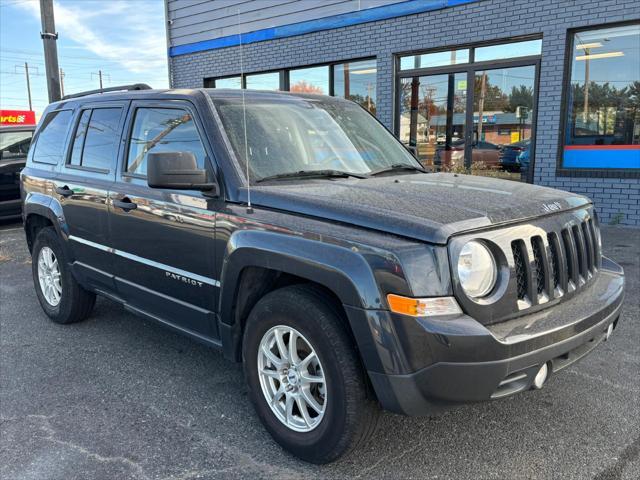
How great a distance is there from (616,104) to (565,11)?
155 cm

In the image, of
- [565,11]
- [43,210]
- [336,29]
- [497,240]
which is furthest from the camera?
[336,29]

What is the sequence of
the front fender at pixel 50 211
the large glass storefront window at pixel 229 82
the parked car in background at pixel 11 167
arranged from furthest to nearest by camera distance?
1. the large glass storefront window at pixel 229 82
2. the parked car in background at pixel 11 167
3. the front fender at pixel 50 211

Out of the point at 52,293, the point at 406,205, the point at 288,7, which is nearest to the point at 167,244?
the point at 406,205

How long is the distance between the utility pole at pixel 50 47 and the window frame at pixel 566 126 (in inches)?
329

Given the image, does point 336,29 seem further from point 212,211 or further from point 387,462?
point 387,462

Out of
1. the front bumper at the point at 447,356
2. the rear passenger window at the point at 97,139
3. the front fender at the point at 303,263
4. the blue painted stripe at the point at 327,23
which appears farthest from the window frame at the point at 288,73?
the front bumper at the point at 447,356

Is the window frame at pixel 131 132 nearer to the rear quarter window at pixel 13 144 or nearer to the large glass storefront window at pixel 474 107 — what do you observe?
the large glass storefront window at pixel 474 107

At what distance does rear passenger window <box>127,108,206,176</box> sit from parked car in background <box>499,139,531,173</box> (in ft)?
23.1

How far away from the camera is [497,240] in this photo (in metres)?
2.50

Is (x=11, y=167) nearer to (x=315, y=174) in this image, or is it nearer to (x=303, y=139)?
(x=303, y=139)

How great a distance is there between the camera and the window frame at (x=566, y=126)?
26.9ft

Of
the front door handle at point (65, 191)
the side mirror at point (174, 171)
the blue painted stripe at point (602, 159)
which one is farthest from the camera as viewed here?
the blue painted stripe at point (602, 159)

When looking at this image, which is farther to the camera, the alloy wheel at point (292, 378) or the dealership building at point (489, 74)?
the dealership building at point (489, 74)

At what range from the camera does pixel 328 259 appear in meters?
2.52
